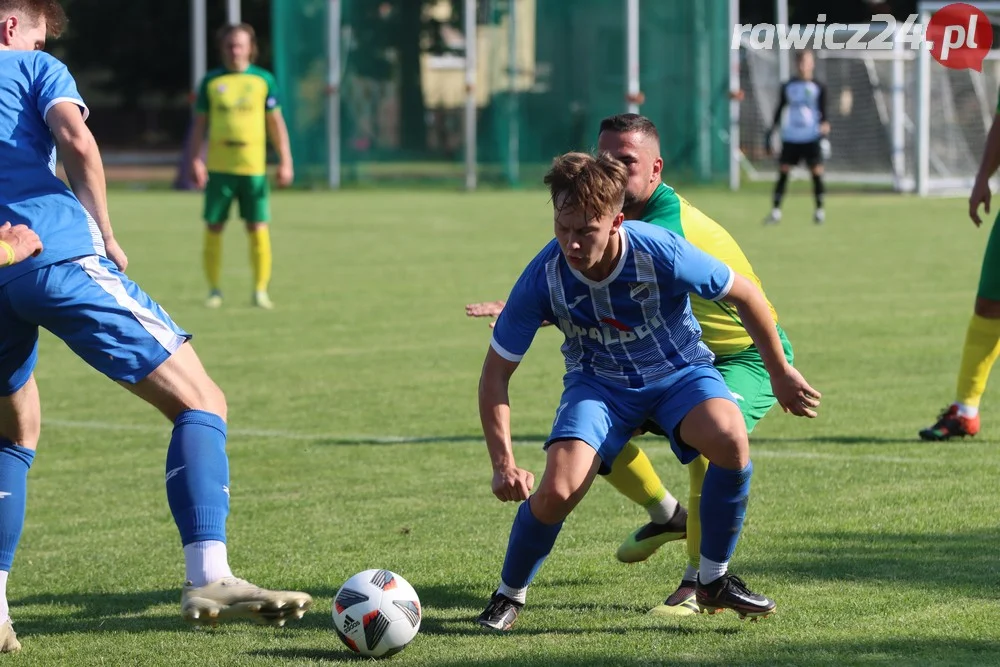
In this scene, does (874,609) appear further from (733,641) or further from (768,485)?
(768,485)

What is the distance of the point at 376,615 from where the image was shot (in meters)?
4.30

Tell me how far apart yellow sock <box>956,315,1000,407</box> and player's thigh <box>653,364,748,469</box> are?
10.5 ft

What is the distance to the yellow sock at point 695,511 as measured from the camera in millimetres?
4898

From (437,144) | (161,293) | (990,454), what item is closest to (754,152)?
(437,144)

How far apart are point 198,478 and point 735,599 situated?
1.60m

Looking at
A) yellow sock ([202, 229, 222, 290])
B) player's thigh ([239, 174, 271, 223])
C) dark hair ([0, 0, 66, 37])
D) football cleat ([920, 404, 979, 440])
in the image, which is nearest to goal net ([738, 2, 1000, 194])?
player's thigh ([239, 174, 271, 223])

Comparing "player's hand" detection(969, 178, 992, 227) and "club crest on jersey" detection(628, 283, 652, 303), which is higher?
"player's hand" detection(969, 178, 992, 227)

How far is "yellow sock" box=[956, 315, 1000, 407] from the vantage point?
741cm

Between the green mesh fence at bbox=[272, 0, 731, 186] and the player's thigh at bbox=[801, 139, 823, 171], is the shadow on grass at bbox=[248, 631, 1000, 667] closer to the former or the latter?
the player's thigh at bbox=[801, 139, 823, 171]

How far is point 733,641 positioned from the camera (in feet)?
14.3

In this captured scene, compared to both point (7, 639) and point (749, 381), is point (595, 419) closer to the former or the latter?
point (749, 381)

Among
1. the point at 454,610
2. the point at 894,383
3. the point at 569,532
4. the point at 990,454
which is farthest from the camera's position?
the point at 894,383

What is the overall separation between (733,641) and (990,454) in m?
3.07

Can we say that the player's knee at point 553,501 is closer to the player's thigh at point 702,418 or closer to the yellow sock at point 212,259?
the player's thigh at point 702,418
